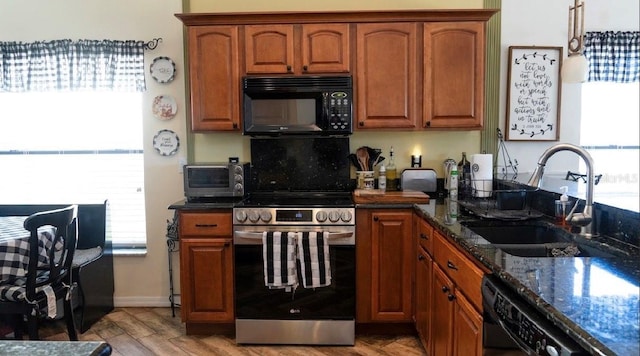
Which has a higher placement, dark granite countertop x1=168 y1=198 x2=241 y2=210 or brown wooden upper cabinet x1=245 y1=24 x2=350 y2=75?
brown wooden upper cabinet x1=245 y1=24 x2=350 y2=75

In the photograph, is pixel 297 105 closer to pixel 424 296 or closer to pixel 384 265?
pixel 384 265

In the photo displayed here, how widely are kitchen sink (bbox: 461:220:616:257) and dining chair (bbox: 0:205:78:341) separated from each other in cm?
217

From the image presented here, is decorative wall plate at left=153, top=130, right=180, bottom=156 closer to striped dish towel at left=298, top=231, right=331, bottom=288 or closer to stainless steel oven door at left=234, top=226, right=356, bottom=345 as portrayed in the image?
stainless steel oven door at left=234, top=226, right=356, bottom=345

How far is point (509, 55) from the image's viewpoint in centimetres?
345

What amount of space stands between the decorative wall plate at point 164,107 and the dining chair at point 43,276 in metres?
1.11

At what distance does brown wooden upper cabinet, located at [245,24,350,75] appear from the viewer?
313cm

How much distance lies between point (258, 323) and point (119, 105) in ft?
6.57

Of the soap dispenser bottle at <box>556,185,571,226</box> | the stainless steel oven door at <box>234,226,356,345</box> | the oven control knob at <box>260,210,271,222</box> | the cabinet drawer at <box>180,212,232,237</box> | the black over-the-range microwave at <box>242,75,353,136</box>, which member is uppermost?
the black over-the-range microwave at <box>242,75,353,136</box>

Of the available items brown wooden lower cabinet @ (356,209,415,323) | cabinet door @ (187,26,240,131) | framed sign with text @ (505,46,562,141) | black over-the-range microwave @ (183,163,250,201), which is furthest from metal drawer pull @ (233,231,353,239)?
framed sign with text @ (505,46,562,141)

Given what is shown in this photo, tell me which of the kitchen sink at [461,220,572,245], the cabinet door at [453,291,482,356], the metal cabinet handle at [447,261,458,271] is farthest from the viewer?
the kitchen sink at [461,220,572,245]

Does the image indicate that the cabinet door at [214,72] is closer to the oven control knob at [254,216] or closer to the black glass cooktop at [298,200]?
the black glass cooktop at [298,200]

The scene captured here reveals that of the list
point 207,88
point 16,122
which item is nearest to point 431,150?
point 207,88

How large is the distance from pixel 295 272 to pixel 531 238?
1.38 meters

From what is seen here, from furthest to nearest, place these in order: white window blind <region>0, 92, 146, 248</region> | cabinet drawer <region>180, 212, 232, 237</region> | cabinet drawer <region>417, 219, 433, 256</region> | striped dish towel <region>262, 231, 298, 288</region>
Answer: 1. white window blind <region>0, 92, 146, 248</region>
2. cabinet drawer <region>180, 212, 232, 237</region>
3. striped dish towel <region>262, 231, 298, 288</region>
4. cabinet drawer <region>417, 219, 433, 256</region>
